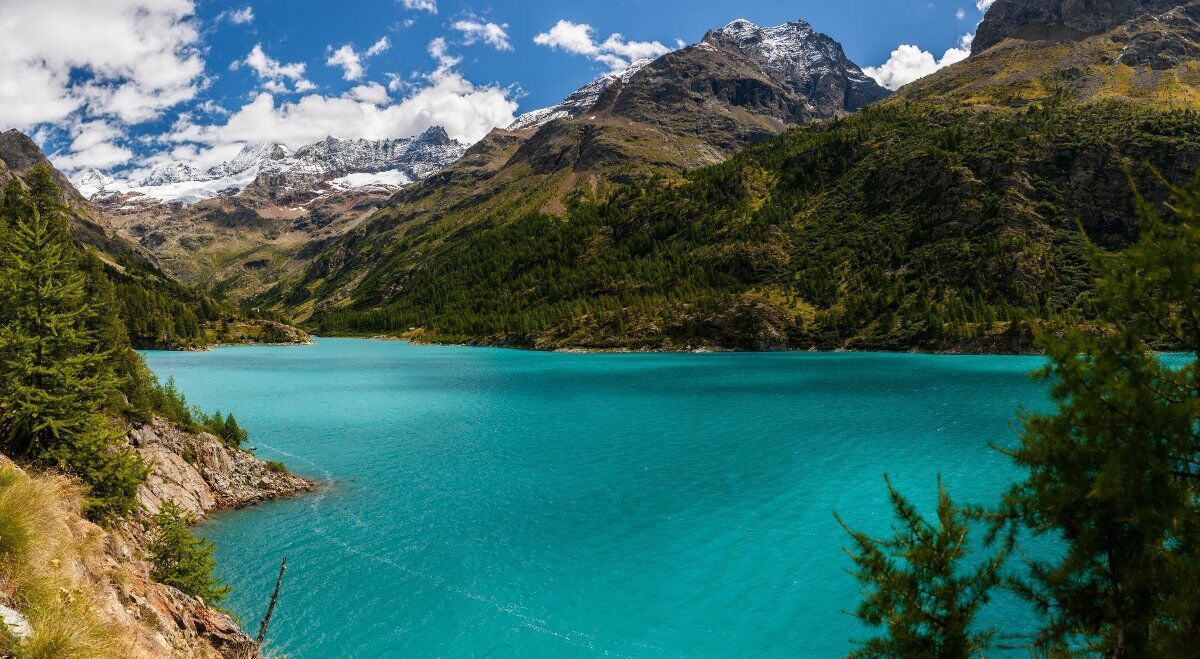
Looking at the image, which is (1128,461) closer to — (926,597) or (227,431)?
(926,597)

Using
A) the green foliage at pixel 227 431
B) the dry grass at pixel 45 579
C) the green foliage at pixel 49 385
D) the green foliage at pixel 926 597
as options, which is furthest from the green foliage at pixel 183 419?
the green foliage at pixel 926 597

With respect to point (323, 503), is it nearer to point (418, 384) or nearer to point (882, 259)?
point (418, 384)

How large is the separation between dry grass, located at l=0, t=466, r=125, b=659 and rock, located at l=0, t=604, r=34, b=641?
5.8 inches

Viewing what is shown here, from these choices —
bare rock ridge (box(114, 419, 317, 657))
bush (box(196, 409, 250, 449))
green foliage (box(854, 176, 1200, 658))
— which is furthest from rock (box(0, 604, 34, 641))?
bush (box(196, 409, 250, 449))

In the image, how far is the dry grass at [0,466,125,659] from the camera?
9.48 meters

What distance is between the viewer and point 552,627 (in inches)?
880

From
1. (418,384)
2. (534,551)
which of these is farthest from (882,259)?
(534,551)

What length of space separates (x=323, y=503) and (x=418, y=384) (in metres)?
66.3

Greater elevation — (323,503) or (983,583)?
(983,583)

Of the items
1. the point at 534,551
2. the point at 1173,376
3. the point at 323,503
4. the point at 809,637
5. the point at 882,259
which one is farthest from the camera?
the point at 882,259

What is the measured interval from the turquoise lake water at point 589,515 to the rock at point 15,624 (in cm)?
1248

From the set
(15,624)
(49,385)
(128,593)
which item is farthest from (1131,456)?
(49,385)

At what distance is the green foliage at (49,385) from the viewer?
21000 millimetres

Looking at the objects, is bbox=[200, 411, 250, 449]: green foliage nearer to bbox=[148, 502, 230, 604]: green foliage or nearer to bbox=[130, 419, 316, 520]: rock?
bbox=[130, 419, 316, 520]: rock
